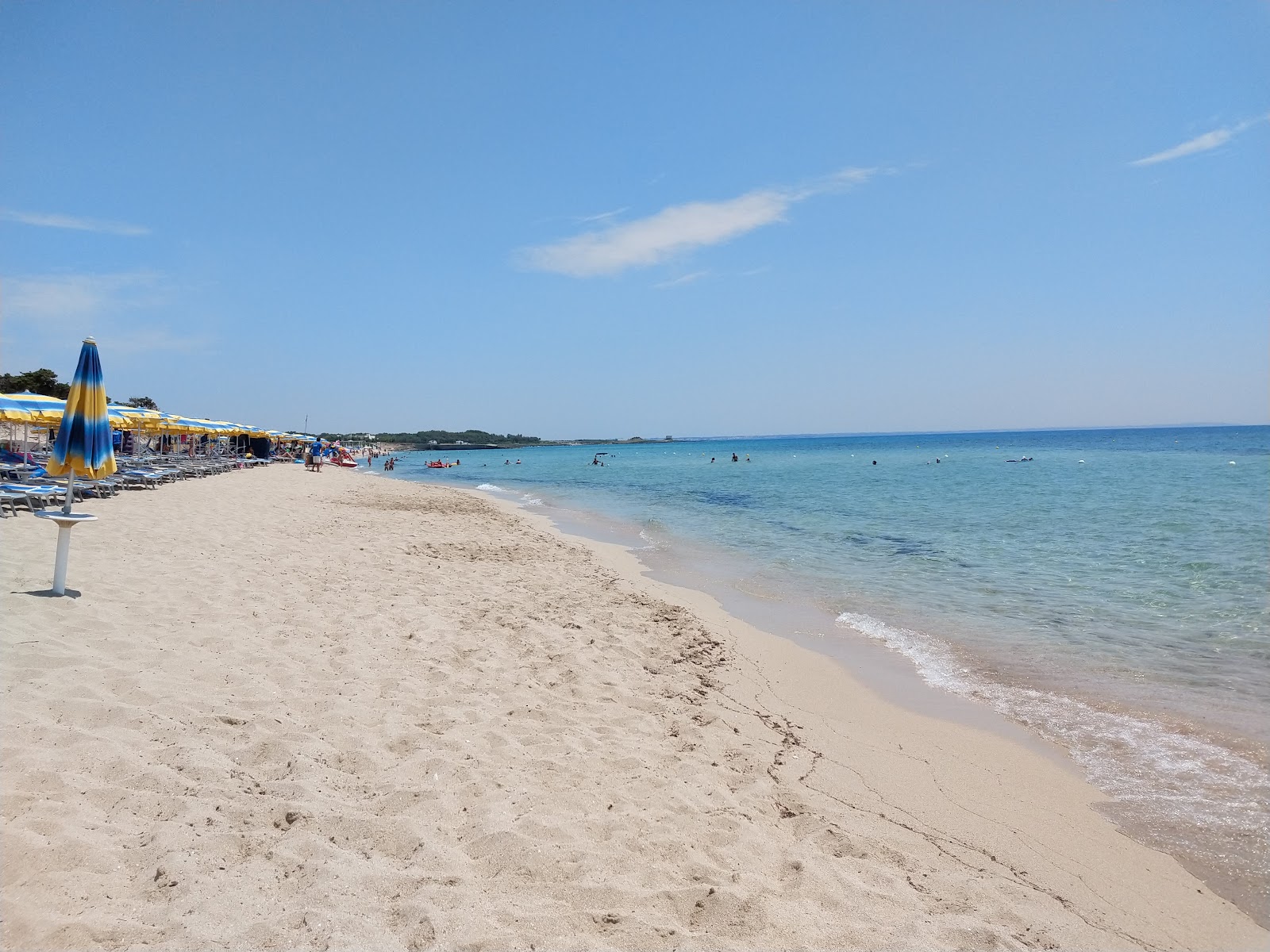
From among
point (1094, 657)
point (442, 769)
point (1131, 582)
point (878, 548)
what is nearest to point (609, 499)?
point (878, 548)

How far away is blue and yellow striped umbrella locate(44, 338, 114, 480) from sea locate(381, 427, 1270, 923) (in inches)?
307

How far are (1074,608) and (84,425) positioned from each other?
487 inches

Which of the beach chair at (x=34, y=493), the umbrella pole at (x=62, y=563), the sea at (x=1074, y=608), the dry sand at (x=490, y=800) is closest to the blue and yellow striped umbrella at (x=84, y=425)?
the umbrella pole at (x=62, y=563)

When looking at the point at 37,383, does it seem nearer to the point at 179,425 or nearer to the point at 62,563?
the point at 179,425

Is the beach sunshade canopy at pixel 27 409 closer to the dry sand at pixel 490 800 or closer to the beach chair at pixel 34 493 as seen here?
the beach chair at pixel 34 493

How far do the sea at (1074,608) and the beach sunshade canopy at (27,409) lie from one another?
12717mm

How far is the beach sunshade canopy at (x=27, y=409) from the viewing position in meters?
14.9

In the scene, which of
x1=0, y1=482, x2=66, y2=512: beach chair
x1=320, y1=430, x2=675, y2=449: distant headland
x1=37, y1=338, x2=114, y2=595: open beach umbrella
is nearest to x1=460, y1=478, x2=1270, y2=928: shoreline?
x1=37, y1=338, x2=114, y2=595: open beach umbrella

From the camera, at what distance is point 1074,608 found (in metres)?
9.72

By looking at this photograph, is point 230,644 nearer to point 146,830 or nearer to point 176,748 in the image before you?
point 176,748

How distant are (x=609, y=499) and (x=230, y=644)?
943 inches

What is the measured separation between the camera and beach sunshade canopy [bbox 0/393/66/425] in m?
14.9

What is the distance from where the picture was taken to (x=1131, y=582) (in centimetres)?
1131

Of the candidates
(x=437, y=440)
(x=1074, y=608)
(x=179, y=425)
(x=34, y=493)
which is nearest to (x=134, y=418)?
(x=179, y=425)
